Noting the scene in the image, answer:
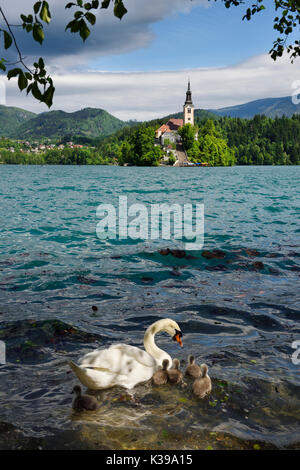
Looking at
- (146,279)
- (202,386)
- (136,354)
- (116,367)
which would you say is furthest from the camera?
(146,279)

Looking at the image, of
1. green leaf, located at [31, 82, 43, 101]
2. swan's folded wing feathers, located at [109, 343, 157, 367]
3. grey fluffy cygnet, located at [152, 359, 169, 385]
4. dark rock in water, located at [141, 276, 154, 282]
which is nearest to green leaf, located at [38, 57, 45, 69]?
green leaf, located at [31, 82, 43, 101]

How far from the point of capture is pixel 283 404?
544 cm

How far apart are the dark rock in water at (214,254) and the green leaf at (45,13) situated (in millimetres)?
11002

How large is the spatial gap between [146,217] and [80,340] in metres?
18.7

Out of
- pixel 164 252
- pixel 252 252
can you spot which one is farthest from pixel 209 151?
pixel 164 252

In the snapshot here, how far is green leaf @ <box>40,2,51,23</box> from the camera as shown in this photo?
3.83 meters

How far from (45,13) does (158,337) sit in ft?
19.4

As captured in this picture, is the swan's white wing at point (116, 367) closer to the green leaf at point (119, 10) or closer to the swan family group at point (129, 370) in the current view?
the swan family group at point (129, 370)

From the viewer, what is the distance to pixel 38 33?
3926 mm

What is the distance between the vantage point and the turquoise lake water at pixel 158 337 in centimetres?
484

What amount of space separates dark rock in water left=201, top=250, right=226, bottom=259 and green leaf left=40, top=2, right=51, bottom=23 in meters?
11.0

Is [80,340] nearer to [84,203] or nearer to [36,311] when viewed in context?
[36,311]

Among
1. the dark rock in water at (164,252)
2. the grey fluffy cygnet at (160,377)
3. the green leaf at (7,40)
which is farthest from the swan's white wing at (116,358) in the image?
the dark rock in water at (164,252)

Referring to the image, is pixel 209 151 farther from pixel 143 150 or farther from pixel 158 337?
pixel 158 337
